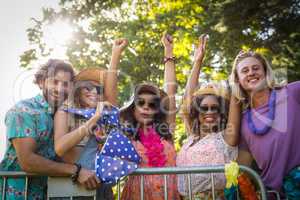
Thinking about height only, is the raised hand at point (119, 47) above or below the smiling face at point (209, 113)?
above

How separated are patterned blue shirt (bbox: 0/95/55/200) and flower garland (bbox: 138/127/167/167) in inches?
37.5

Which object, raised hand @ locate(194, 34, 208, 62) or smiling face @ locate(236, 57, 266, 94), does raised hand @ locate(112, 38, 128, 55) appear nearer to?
raised hand @ locate(194, 34, 208, 62)

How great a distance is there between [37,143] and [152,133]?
48.7 inches

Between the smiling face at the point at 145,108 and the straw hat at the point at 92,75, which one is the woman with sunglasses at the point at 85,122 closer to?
the straw hat at the point at 92,75

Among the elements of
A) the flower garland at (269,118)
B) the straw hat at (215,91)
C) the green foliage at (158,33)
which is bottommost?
the flower garland at (269,118)

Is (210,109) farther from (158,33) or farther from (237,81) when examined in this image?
(158,33)

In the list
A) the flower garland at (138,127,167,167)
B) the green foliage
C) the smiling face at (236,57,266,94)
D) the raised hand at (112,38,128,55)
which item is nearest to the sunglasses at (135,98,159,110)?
the flower garland at (138,127,167,167)

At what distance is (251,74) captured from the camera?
368cm

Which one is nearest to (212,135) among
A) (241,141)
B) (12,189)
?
(241,141)

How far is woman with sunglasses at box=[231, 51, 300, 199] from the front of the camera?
316 centimetres

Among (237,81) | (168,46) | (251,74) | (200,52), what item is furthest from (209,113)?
A: (168,46)

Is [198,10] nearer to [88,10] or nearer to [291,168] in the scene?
[88,10]

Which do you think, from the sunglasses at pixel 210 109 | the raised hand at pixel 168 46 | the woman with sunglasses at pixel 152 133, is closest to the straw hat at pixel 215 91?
the sunglasses at pixel 210 109

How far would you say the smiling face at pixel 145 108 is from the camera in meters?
4.00
